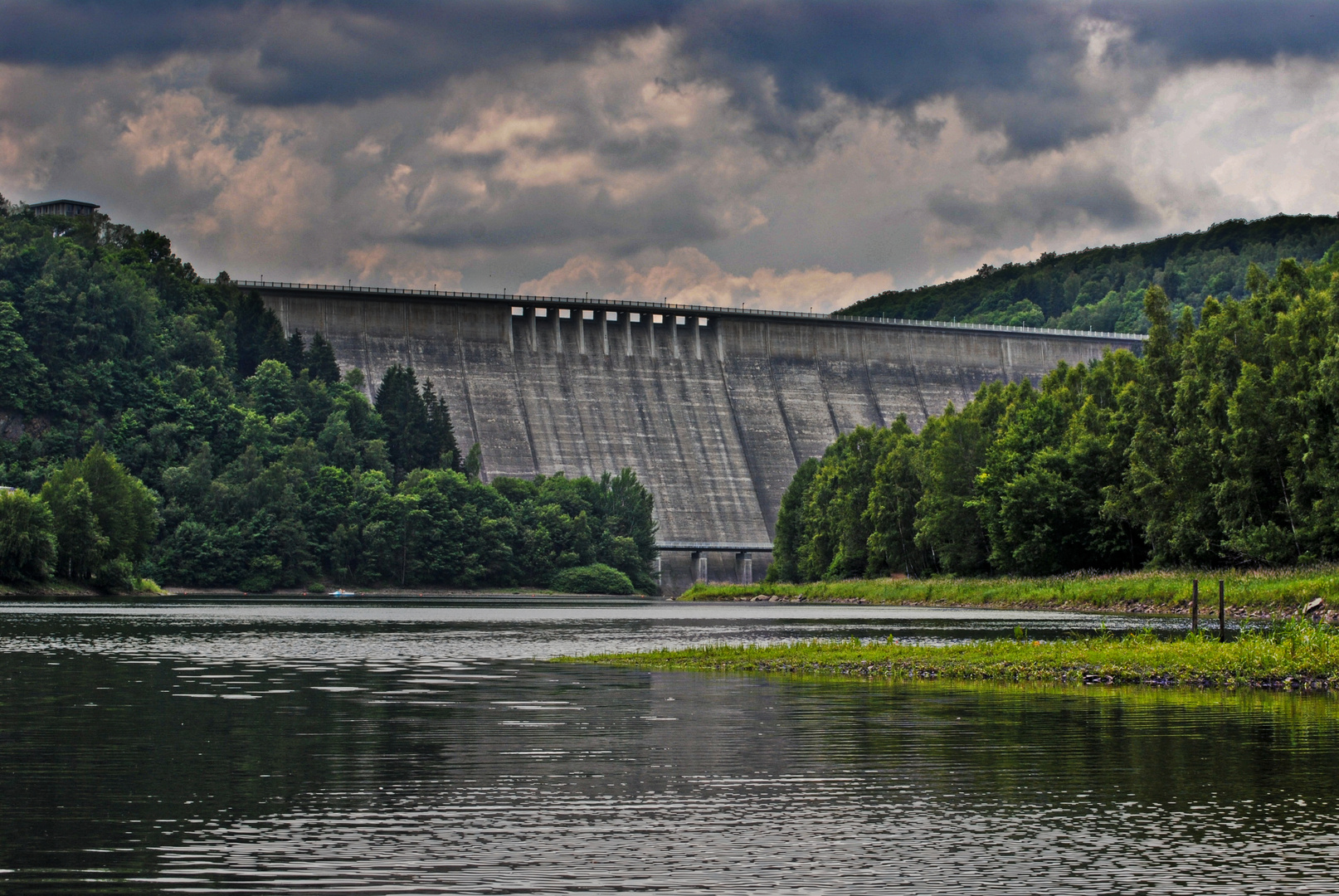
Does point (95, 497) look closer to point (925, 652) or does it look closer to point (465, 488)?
point (465, 488)

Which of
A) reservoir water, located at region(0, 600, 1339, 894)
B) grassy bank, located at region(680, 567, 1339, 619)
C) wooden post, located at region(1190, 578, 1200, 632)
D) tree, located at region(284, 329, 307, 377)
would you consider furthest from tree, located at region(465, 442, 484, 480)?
reservoir water, located at region(0, 600, 1339, 894)

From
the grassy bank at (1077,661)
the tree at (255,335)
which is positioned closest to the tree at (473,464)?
the tree at (255,335)

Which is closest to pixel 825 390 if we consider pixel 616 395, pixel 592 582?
Result: pixel 616 395

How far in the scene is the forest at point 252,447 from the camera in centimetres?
11475

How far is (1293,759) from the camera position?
15.6 meters

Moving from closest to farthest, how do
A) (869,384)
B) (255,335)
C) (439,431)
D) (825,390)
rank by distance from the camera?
(439,431), (255,335), (825,390), (869,384)

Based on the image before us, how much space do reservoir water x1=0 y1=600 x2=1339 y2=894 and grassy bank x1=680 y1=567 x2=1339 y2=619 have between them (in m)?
28.0

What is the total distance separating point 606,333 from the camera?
5438 inches

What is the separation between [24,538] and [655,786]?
75.6 meters

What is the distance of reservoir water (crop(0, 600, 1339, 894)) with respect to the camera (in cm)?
1042

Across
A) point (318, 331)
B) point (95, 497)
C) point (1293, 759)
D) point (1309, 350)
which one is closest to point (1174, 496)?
point (1309, 350)

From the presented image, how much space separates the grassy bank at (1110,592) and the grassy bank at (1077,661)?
62.8ft

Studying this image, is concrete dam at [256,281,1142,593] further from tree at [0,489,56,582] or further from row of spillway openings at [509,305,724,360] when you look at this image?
tree at [0,489,56,582]

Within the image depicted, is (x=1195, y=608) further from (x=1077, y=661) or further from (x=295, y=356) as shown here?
(x=295, y=356)
